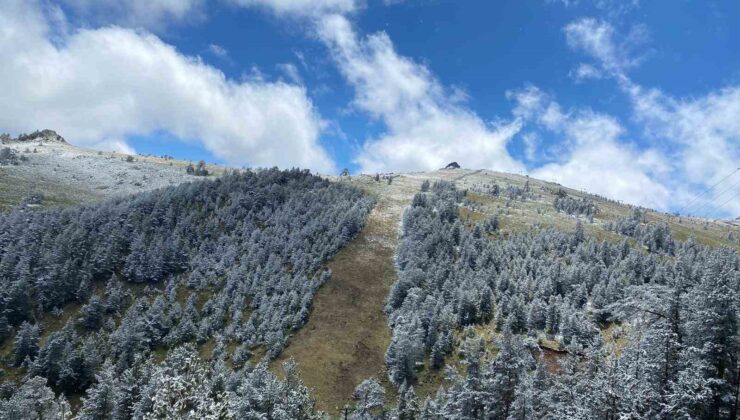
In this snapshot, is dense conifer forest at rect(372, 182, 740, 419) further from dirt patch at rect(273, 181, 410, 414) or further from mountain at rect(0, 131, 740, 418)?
dirt patch at rect(273, 181, 410, 414)

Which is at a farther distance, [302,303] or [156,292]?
[156,292]

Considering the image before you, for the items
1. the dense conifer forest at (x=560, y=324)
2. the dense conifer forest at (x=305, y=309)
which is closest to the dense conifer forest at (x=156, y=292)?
the dense conifer forest at (x=305, y=309)

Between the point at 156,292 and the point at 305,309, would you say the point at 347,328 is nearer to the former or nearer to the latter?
the point at 305,309

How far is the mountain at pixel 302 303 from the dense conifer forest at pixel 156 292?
0.49 m

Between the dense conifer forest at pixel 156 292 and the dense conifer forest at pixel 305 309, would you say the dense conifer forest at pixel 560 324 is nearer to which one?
the dense conifer forest at pixel 305 309

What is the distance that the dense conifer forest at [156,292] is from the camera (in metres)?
81.6

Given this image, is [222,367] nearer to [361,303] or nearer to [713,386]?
[361,303]

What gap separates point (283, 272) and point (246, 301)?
48.5 feet

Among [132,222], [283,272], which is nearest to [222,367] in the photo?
[283,272]

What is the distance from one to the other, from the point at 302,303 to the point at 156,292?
142 feet

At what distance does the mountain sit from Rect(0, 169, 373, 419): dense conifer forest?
49 cm

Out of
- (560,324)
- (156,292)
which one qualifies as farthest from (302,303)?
(560,324)

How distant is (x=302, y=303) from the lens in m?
132

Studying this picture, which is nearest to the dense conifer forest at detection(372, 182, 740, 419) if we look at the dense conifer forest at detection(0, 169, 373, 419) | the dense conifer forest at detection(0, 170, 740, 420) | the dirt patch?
the dense conifer forest at detection(0, 170, 740, 420)
